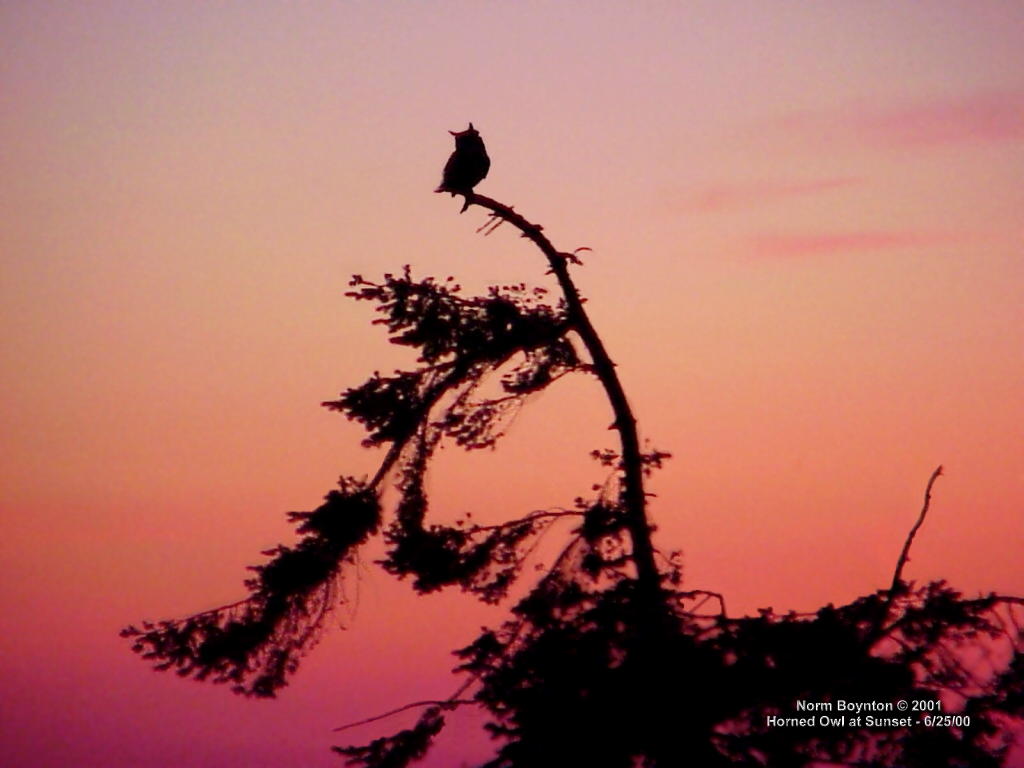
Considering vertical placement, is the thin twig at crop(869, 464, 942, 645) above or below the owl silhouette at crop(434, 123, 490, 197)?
below

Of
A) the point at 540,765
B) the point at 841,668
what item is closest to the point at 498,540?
the point at 540,765

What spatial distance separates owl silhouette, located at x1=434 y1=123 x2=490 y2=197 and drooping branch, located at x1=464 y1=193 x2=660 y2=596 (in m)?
0.14

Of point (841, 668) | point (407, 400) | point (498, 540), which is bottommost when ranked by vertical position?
point (841, 668)

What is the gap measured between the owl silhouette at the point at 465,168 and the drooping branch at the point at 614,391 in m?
0.14

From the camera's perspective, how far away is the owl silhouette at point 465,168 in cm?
1424

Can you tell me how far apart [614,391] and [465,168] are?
251 cm

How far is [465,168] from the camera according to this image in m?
14.3

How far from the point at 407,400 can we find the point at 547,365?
54.0 inches

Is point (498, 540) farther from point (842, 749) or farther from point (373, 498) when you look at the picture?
point (842, 749)

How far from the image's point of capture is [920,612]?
13898 millimetres

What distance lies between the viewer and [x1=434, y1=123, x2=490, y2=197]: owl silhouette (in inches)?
561

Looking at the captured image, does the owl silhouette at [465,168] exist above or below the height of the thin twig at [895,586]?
above

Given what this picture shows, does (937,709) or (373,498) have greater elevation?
(373,498)

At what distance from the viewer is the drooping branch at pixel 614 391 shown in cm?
1415
